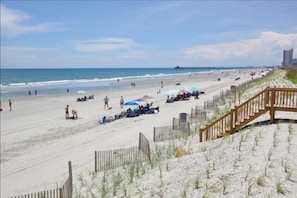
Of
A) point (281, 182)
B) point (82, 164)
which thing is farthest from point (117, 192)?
point (82, 164)

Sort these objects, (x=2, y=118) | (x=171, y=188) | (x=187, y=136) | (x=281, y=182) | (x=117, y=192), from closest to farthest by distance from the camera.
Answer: (x=281, y=182)
(x=171, y=188)
(x=117, y=192)
(x=187, y=136)
(x=2, y=118)

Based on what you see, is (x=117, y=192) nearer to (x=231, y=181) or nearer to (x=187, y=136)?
(x=231, y=181)

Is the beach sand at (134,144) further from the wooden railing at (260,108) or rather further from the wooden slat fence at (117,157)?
the wooden railing at (260,108)

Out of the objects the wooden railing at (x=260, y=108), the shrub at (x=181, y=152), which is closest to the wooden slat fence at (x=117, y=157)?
the shrub at (x=181, y=152)

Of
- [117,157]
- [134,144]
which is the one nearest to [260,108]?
[117,157]

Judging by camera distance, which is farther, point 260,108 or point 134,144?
point 134,144

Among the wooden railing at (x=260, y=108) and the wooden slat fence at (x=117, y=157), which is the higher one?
the wooden railing at (x=260, y=108)

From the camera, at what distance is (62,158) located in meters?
16.8

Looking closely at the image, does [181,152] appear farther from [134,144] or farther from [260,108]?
[134,144]

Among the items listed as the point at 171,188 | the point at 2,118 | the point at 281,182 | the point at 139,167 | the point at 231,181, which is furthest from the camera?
the point at 2,118

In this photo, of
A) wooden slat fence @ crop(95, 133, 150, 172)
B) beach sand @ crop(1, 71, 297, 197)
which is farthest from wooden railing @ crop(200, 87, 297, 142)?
wooden slat fence @ crop(95, 133, 150, 172)

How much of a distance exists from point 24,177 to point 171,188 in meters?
8.36

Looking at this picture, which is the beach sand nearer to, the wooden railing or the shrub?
the shrub

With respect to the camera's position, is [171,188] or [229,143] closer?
[171,188]
